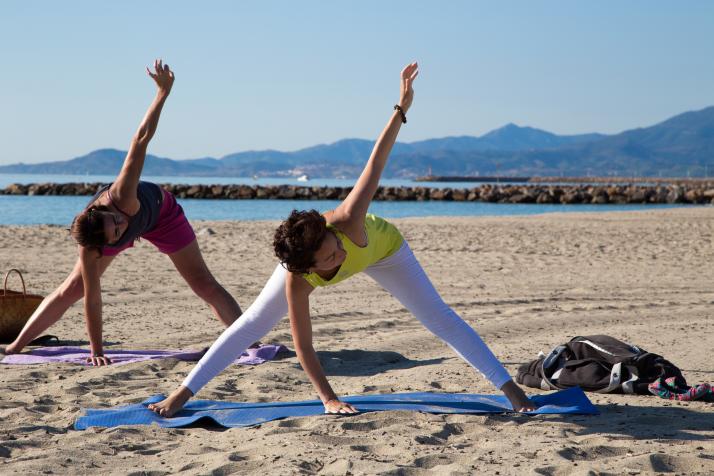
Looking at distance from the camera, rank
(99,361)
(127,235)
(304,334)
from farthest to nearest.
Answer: (99,361), (127,235), (304,334)

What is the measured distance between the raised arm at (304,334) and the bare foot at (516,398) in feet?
2.70

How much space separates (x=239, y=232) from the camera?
19.5 metres

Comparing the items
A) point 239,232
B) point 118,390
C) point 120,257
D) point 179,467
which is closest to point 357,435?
point 179,467

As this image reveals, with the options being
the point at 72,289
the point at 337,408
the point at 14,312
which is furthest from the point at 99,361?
the point at 337,408

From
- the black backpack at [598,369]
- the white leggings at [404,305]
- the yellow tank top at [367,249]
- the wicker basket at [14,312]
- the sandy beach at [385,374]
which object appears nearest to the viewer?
the sandy beach at [385,374]

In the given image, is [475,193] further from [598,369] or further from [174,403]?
[174,403]

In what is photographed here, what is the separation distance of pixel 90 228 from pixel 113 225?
13 cm

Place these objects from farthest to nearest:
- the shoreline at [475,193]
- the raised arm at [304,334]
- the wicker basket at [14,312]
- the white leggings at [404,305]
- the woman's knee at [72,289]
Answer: the shoreline at [475,193] → the wicker basket at [14,312] → the woman's knee at [72,289] → the white leggings at [404,305] → the raised arm at [304,334]

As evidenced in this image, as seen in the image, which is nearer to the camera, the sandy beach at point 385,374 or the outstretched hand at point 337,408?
the sandy beach at point 385,374

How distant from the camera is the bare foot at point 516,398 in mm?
4773

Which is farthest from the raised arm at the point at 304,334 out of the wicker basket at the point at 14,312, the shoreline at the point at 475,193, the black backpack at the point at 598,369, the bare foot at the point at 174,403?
the shoreline at the point at 475,193

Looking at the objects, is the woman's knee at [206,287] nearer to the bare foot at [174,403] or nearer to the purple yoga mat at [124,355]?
the purple yoga mat at [124,355]

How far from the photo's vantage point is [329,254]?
3998mm

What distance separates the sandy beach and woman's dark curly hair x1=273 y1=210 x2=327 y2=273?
88cm
